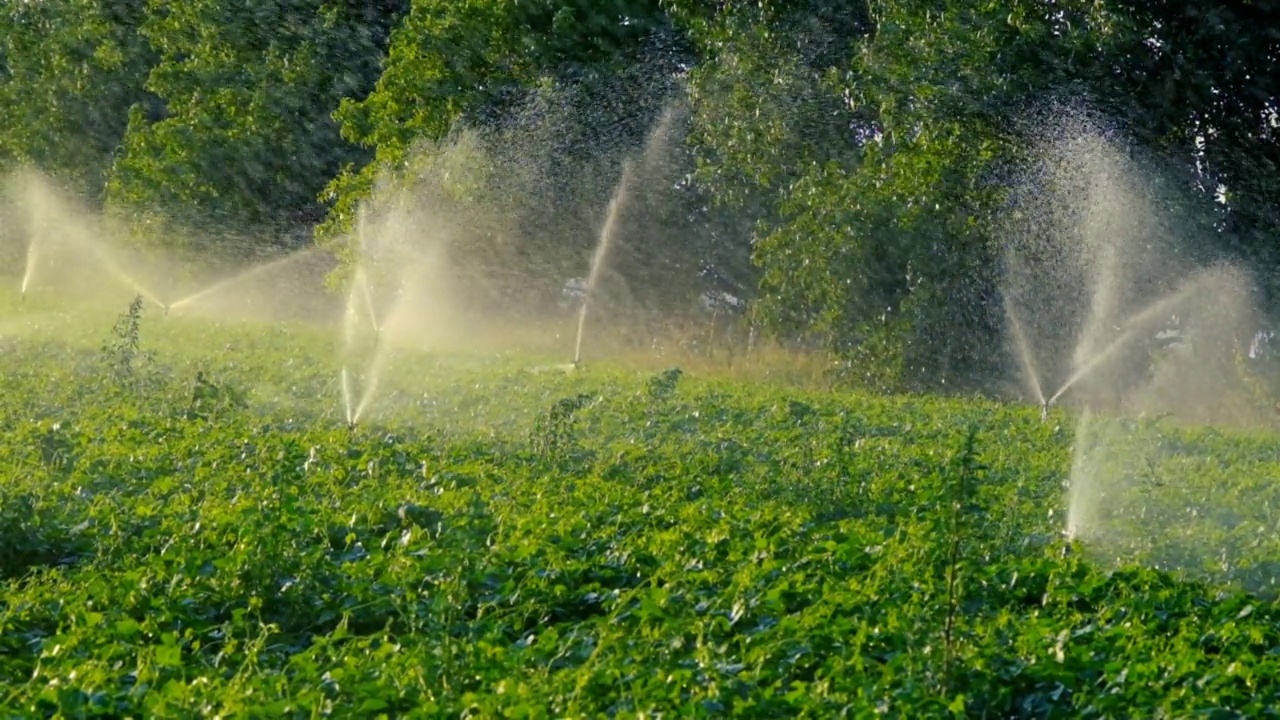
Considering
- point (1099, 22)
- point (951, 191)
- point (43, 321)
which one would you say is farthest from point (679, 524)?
point (43, 321)

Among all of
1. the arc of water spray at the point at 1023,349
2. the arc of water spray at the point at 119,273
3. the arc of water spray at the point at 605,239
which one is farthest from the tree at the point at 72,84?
the arc of water spray at the point at 1023,349

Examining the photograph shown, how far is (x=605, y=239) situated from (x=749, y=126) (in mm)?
4841

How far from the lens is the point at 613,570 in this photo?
7.54 metres

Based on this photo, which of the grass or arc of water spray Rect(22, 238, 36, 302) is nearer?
the grass

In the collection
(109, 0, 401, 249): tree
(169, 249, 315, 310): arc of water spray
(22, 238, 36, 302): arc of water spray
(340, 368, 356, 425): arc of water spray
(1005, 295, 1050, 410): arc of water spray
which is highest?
(109, 0, 401, 249): tree

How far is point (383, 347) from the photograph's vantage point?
67.9 ft

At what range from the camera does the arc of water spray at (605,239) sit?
2552cm

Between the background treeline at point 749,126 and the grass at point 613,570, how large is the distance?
219 inches

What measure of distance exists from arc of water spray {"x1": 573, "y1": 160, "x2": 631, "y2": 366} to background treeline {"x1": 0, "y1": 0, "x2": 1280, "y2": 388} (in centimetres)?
19

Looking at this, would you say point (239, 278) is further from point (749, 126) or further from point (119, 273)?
point (749, 126)

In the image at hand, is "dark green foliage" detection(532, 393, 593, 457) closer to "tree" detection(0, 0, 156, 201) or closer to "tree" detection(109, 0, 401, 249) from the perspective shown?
"tree" detection(109, 0, 401, 249)

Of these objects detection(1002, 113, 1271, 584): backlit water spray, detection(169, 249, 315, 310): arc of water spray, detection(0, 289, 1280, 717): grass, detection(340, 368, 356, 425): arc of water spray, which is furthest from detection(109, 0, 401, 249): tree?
detection(0, 289, 1280, 717): grass

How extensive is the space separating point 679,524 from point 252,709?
11.5 ft

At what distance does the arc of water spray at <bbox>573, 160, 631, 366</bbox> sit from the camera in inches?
1005
